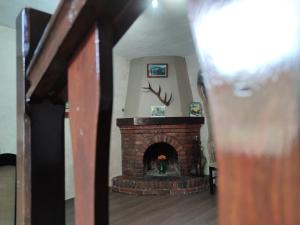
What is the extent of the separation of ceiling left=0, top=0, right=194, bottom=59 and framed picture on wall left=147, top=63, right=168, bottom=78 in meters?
0.20

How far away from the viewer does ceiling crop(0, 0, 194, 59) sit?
9.51 ft

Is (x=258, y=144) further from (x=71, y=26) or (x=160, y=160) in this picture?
(x=160, y=160)

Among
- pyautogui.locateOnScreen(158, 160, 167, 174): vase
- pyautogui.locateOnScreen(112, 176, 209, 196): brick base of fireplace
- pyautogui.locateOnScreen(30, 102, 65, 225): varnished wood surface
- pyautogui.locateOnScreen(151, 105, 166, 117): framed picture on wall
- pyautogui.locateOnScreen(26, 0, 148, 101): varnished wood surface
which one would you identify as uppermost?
pyautogui.locateOnScreen(151, 105, 166, 117): framed picture on wall

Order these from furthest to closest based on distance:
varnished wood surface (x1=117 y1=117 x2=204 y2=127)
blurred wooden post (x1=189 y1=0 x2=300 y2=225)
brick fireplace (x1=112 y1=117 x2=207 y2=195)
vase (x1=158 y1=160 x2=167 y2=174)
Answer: vase (x1=158 y1=160 x2=167 y2=174), varnished wood surface (x1=117 y1=117 x2=204 y2=127), brick fireplace (x1=112 y1=117 x2=207 y2=195), blurred wooden post (x1=189 y1=0 x2=300 y2=225)

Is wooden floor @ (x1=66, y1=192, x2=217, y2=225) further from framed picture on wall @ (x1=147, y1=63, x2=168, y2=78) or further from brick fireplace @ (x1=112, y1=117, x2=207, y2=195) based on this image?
framed picture on wall @ (x1=147, y1=63, x2=168, y2=78)

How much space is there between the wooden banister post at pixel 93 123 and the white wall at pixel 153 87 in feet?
14.5

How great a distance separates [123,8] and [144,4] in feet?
0.11

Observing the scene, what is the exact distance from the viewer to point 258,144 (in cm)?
21

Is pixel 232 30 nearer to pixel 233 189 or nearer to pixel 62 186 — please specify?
pixel 233 189

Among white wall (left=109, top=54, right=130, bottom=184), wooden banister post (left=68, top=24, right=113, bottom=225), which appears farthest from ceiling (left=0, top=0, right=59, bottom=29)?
wooden banister post (left=68, top=24, right=113, bottom=225)

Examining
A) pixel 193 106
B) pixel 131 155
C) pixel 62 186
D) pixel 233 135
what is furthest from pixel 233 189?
pixel 193 106

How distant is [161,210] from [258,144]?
10.8 ft

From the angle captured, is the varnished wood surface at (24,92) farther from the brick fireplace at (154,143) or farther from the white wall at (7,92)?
the brick fireplace at (154,143)

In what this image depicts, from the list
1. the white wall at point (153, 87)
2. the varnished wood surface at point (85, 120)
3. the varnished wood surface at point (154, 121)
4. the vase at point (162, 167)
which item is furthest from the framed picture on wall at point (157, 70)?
the varnished wood surface at point (85, 120)
